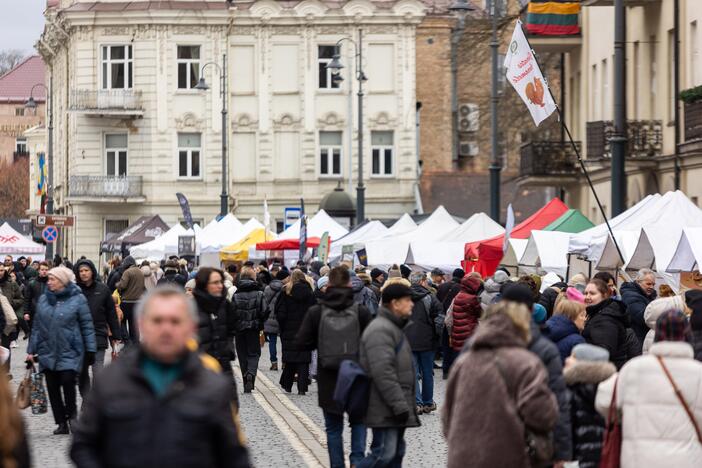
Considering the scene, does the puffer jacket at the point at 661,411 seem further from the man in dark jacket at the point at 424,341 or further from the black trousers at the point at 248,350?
the black trousers at the point at 248,350

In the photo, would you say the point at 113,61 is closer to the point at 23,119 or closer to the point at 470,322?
the point at 470,322

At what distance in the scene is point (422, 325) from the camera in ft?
66.6

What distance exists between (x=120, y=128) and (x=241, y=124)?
4.95 metres

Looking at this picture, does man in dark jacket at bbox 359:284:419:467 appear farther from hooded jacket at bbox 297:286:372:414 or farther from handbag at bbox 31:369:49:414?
handbag at bbox 31:369:49:414

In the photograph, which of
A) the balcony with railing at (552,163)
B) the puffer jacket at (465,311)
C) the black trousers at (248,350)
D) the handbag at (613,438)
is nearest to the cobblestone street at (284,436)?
the black trousers at (248,350)

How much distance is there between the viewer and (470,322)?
21000 millimetres

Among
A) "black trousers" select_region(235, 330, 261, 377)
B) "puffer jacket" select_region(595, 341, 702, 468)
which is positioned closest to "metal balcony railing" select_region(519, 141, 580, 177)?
"black trousers" select_region(235, 330, 261, 377)

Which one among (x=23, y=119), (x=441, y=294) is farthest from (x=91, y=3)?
(x=23, y=119)

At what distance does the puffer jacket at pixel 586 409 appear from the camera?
1038 centimetres

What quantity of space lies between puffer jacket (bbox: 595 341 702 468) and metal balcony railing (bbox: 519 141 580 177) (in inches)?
1313

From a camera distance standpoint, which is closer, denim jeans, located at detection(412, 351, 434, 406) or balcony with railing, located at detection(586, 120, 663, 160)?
denim jeans, located at detection(412, 351, 434, 406)

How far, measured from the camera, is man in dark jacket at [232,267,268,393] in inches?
898

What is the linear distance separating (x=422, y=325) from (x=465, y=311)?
81cm

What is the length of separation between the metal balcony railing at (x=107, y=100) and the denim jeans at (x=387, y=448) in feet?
186
